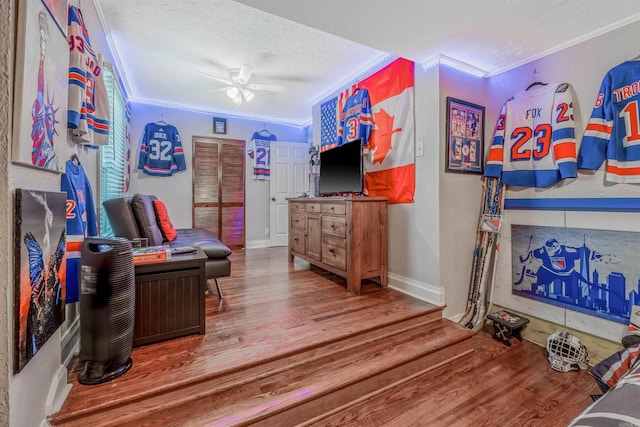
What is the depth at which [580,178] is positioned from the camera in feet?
7.24

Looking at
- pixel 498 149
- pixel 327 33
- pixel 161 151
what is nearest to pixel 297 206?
pixel 327 33

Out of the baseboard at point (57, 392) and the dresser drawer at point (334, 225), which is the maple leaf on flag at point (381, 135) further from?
the baseboard at point (57, 392)

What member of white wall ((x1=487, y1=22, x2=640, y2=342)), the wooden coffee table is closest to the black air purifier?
the wooden coffee table

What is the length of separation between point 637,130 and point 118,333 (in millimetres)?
3412

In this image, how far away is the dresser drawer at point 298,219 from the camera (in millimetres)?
3593

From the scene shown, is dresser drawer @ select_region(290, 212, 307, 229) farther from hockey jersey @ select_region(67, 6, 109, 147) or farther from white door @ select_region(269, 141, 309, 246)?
hockey jersey @ select_region(67, 6, 109, 147)

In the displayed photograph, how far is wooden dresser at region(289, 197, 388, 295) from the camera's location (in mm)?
2664

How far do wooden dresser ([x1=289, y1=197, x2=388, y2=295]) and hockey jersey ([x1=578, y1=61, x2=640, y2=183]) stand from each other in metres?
1.62

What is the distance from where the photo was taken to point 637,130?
191 cm

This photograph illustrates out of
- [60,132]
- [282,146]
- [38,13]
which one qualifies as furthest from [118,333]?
[282,146]

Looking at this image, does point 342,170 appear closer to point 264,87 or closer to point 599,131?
point 264,87

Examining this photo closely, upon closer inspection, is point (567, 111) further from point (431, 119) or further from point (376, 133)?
point (376, 133)

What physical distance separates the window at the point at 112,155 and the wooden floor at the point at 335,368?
143cm

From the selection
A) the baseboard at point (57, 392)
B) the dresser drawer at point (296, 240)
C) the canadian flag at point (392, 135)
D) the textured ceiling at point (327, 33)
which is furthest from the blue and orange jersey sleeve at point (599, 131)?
the baseboard at point (57, 392)
